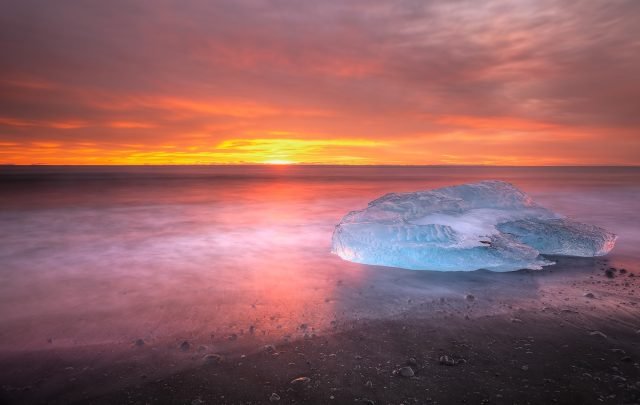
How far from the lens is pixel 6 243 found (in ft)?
38.1

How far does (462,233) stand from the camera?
8500mm

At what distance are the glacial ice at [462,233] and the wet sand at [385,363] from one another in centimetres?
216

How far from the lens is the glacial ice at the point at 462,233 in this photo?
26.4ft

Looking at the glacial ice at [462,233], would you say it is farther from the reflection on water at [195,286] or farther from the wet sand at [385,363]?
the wet sand at [385,363]

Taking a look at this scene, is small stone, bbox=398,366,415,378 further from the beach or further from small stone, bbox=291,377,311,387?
small stone, bbox=291,377,311,387

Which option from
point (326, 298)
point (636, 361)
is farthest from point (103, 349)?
point (636, 361)

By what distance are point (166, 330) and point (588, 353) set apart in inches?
204

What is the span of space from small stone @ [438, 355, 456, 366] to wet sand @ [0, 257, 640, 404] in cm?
1

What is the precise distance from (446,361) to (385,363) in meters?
0.66

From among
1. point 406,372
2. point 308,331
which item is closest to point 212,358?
point 308,331

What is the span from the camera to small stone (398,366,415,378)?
394 cm

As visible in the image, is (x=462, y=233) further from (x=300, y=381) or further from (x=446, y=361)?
(x=300, y=381)

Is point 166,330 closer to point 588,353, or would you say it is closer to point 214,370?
point 214,370

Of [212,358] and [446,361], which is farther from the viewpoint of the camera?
[212,358]
